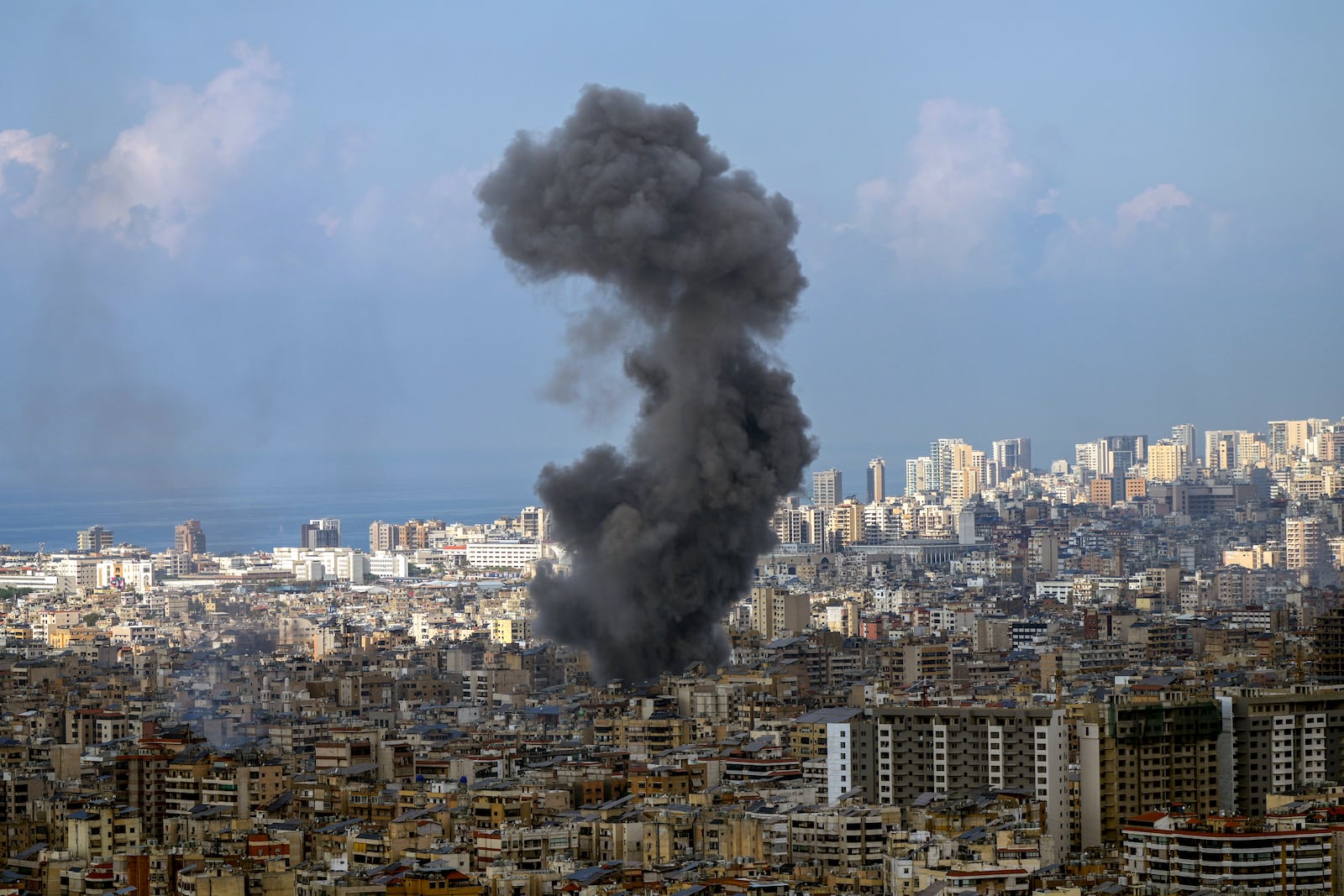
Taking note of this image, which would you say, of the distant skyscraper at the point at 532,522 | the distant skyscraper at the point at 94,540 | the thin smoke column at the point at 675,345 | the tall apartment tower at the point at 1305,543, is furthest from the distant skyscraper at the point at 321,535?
the thin smoke column at the point at 675,345

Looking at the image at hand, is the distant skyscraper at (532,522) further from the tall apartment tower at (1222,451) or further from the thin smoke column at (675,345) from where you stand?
the thin smoke column at (675,345)

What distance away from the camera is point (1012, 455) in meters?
126

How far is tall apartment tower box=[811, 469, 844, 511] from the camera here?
4536 inches

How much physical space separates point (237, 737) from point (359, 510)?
110 metres

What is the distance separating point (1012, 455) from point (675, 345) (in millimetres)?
85190

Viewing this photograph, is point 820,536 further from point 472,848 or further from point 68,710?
point 472,848

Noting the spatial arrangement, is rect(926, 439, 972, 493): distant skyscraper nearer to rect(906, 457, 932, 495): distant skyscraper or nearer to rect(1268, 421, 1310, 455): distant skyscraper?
rect(906, 457, 932, 495): distant skyscraper

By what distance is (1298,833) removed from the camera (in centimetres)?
2303

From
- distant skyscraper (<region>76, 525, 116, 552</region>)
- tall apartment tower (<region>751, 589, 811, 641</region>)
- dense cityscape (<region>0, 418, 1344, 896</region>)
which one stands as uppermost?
distant skyscraper (<region>76, 525, 116, 552</region>)

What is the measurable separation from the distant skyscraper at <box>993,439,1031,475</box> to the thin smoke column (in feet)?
272

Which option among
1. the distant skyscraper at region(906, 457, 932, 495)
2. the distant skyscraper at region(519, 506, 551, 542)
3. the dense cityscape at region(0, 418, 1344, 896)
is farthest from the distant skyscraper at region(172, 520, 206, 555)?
the distant skyscraper at region(906, 457, 932, 495)

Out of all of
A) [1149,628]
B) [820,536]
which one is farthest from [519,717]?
[820,536]

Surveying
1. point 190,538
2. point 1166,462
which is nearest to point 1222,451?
point 1166,462

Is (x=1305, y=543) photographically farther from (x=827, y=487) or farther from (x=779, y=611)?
(x=827, y=487)
